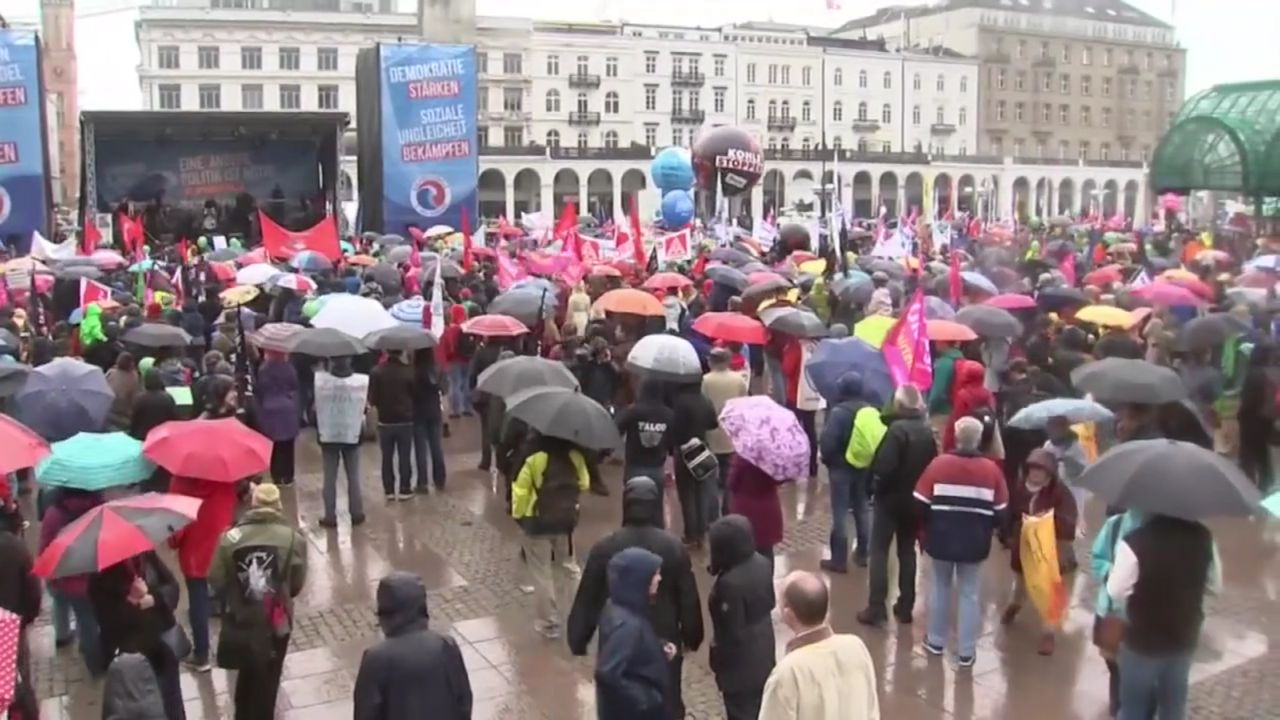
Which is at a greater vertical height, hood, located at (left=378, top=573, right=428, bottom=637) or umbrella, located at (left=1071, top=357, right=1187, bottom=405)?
umbrella, located at (left=1071, top=357, right=1187, bottom=405)

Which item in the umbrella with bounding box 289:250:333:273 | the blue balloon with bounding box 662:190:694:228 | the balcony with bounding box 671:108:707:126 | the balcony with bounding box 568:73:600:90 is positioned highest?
the balcony with bounding box 568:73:600:90

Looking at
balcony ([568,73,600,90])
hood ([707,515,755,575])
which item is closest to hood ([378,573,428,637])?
hood ([707,515,755,575])

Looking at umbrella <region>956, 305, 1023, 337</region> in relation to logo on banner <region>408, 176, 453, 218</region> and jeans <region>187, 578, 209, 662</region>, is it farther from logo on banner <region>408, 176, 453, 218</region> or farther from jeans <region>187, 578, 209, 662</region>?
logo on banner <region>408, 176, 453, 218</region>

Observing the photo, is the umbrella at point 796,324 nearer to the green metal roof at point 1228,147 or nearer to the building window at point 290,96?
the green metal roof at point 1228,147

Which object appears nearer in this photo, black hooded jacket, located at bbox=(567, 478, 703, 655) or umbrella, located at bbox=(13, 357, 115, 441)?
black hooded jacket, located at bbox=(567, 478, 703, 655)

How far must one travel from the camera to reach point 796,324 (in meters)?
10.8

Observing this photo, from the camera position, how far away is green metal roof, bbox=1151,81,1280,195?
105ft

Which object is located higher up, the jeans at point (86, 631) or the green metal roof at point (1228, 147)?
the green metal roof at point (1228, 147)

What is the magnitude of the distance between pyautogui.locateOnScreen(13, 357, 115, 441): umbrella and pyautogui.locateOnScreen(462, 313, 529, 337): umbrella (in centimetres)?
331

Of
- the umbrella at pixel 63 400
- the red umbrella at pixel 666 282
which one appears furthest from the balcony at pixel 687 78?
the umbrella at pixel 63 400

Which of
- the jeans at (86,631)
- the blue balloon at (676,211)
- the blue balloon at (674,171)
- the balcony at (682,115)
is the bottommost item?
the jeans at (86,631)

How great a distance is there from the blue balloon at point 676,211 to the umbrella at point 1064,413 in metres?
19.5

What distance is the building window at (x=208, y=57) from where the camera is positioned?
210 ft

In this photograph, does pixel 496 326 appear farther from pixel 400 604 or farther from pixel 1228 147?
pixel 1228 147
